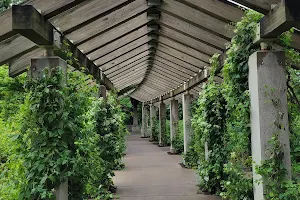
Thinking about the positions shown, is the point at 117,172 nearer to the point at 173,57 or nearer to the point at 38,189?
the point at 173,57

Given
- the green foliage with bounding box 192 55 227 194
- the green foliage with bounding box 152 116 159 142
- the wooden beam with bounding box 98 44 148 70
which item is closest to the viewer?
the green foliage with bounding box 192 55 227 194

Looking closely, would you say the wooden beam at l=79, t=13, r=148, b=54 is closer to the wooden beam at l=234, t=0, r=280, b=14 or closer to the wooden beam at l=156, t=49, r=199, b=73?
the wooden beam at l=156, t=49, r=199, b=73

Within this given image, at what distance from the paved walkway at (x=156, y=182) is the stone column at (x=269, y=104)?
115 inches

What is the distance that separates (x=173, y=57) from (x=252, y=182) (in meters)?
4.43

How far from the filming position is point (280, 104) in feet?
10.8

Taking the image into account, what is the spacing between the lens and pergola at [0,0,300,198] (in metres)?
3.05

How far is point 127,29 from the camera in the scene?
5.54 m

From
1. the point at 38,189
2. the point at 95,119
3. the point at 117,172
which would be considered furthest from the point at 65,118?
the point at 117,172

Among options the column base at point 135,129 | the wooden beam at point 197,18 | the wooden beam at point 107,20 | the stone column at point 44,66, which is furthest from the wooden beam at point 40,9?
the column base at point 135,129

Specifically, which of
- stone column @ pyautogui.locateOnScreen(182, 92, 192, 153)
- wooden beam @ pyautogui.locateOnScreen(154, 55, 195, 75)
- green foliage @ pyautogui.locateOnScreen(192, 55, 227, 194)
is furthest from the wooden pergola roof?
stone column @ pyautogui.locateOnScreen(182, 92, 192, 153)

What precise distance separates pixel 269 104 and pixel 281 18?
91 cm

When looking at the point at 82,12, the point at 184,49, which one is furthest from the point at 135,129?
the point at 82,12

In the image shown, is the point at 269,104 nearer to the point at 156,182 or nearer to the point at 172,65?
the point at 156,182

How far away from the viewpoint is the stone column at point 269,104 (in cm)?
325
